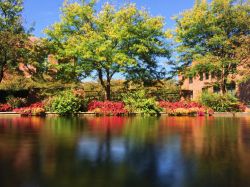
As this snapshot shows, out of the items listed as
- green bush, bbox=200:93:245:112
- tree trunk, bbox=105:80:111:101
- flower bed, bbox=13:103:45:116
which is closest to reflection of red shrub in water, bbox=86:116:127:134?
flower bed, bbox=13:103:45:116

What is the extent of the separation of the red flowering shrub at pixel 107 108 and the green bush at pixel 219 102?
7.43 m

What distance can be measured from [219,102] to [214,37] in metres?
7.74

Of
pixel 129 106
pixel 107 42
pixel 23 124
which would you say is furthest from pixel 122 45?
pixel 23 124

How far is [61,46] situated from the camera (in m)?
33.1

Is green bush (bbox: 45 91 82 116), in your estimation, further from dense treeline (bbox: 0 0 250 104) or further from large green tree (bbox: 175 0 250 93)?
large green tree (bbox: 175 0 250 93)

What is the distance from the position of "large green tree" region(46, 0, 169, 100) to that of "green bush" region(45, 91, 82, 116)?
4.88m

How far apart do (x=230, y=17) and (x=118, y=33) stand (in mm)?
12134

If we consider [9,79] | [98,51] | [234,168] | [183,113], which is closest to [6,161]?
[234,168]

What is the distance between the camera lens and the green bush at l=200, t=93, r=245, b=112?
96.2 ft

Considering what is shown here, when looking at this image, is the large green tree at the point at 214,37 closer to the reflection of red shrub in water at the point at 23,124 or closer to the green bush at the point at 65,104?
the green bush at the point at 65,104

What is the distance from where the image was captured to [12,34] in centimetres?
2978

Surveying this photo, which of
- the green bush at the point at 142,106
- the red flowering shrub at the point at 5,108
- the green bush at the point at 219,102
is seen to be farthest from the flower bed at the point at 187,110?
the red flowering shrub at the point at 5,108

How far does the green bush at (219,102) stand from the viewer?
2931cm

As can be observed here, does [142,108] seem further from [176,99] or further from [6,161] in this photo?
[6,161]
